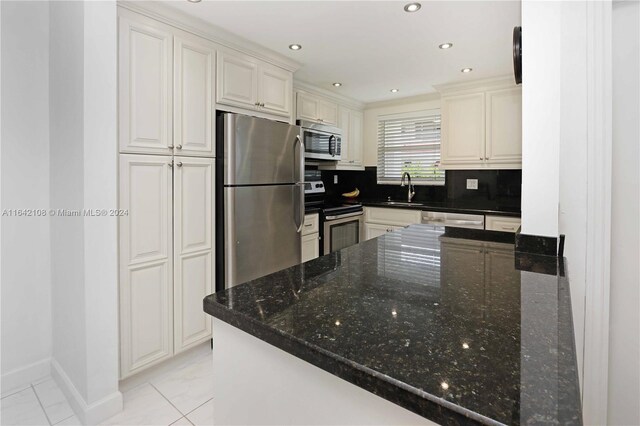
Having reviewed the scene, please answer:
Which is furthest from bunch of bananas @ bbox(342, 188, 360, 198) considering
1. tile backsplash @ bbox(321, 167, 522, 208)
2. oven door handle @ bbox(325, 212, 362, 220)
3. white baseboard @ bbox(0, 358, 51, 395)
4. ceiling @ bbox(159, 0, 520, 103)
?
white baseboard @ bbox(0, 358, 51, 395)

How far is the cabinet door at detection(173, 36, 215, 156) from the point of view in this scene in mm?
2133

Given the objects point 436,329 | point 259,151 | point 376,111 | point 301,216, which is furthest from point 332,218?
point 436,329

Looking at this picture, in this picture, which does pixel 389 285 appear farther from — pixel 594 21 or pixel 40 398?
pixel 40 398

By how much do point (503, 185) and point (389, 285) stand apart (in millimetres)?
3445

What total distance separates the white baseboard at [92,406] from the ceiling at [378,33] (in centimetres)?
227

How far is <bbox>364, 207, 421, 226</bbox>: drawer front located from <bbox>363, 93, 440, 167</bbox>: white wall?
84 centimetres

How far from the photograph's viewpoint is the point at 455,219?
3.43 m

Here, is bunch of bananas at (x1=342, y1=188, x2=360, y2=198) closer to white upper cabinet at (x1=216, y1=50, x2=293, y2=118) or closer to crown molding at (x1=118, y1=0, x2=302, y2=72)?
white upper cabinet at (x1=216, y1=50, x2=293, y2=118)

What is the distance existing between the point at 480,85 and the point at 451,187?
1.20 m

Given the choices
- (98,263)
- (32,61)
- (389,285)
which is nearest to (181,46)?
(32,61)

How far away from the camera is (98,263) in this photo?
1.67 meters

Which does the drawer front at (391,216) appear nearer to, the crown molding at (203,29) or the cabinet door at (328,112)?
the cabinet door at (328,112)

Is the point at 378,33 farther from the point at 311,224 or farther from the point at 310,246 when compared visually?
the point at 310,246

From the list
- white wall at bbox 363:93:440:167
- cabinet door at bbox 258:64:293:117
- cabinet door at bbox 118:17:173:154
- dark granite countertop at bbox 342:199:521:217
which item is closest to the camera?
cabinet door at bbox 118:17:173:154
